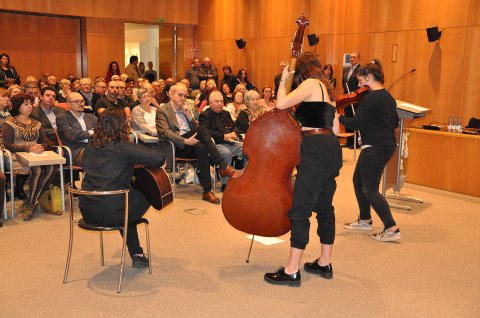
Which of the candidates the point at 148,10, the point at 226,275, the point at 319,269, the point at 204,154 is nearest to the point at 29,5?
the point at 148,10

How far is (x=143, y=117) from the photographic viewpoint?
587 cm

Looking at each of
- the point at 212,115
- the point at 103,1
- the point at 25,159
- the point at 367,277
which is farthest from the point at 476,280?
the point at 103,1

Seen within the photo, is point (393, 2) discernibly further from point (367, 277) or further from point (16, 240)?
point (16, 240)

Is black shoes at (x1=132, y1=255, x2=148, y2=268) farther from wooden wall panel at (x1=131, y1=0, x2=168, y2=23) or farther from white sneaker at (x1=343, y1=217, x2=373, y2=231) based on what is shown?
wooden wall panel at (x1=131, y1=0, x2=168, y2=23)

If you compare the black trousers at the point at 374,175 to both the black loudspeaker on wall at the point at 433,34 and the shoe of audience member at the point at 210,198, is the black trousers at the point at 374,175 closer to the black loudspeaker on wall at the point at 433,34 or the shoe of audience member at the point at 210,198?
the shoe of audience member at the point at 210,198

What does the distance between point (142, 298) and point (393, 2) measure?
7978mm

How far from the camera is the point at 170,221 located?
4527 mm

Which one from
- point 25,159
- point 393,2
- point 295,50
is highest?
point 393,2

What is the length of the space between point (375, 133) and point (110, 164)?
2.10 m

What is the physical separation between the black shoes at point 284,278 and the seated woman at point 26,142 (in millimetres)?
2473

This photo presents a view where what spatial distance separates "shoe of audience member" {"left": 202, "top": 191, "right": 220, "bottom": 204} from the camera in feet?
17.0

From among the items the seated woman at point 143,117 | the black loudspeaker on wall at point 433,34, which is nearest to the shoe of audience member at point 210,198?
the seated woman at point 143,117

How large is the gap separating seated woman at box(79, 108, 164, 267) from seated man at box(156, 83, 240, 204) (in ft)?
6.77

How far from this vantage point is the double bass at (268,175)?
295 centimetres
